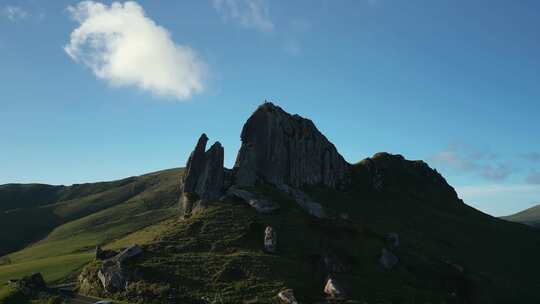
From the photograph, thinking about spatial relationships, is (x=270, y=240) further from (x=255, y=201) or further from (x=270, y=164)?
(x=270, y=164)

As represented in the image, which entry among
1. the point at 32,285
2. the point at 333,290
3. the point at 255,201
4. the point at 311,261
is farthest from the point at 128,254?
the point at 333,290

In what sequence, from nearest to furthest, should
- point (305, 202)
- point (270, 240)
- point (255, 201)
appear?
point (270, 240), point (255, 201), point (305, 202)

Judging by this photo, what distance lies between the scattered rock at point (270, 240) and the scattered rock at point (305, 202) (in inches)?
890

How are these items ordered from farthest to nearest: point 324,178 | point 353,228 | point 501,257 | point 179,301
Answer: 1. point 324,178
2. point 501,257
3. point 353,228
4. point 179,301

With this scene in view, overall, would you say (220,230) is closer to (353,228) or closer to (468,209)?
(353,228)

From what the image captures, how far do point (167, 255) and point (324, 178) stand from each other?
79.5m

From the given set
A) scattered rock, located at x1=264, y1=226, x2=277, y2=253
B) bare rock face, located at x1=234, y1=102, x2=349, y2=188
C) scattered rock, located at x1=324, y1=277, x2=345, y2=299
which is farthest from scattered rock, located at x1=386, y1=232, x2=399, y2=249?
bare rock face, located at x1=234, y1=102, x2=349, y2=188

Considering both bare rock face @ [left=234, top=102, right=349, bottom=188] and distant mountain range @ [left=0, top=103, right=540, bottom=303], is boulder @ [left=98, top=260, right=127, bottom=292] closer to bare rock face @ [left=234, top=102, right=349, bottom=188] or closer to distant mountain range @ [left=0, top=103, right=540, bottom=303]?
distant mountain range @ [left=0, top=103, right=540, bottom=303]

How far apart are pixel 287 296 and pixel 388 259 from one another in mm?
30291

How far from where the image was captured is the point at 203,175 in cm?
12200

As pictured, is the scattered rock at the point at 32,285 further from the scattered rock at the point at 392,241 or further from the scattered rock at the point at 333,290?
the scattered rock at the point at 392,241

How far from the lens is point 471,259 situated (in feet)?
444

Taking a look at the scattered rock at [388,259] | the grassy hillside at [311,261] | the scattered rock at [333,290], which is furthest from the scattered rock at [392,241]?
the scattered rock at [333,290]

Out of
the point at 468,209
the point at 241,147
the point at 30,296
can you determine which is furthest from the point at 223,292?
the point at 468,209
